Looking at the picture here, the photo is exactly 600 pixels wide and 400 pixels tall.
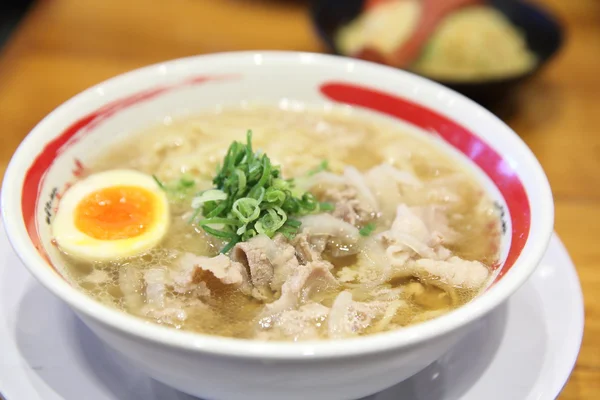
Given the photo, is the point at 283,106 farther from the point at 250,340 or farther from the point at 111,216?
the point at 250,340

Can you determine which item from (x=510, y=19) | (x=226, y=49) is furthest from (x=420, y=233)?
(x=510, y=19)

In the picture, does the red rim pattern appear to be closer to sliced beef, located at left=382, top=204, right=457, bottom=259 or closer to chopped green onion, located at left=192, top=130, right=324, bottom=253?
sliced beef, located at left=382, top=204, right=457, bottom=259

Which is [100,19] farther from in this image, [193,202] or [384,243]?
[384,243]

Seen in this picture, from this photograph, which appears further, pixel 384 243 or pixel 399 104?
pixel 399 104

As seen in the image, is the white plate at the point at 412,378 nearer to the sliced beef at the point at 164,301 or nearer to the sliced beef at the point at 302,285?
the sliced beef at the point at 164,301

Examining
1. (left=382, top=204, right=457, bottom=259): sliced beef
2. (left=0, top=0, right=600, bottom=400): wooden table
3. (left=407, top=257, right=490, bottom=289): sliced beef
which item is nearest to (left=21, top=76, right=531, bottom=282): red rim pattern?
(left=407, top=257, right=490, bottom=289): sliced beef

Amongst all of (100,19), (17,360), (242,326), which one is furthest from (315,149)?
(100,19)

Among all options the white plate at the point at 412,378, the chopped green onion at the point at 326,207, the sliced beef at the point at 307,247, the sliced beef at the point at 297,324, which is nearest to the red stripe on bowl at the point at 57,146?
the white plate at the point at 412,378
